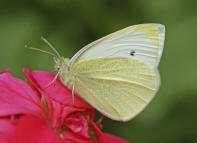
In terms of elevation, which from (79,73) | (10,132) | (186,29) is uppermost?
(186,29)

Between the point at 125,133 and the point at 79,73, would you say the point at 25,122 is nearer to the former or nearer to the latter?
the point at 79,73

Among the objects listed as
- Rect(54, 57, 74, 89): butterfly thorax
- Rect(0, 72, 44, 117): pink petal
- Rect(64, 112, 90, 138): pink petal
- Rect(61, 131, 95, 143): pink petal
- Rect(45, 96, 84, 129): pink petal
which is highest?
Rect(54, 57, 74, 89): butterfly thorax

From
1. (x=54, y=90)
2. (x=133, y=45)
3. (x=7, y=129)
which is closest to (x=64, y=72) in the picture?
(x=54, y=90)

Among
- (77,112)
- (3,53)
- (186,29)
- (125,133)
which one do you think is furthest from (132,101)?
(3,53)

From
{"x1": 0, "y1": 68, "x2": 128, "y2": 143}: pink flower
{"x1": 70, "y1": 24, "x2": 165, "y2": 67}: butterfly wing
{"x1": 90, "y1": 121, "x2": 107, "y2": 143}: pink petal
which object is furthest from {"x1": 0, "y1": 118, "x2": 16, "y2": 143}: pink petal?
{"x1": 70, "y1": 24, "x2": 165, "y2": 67}: butterfly wing

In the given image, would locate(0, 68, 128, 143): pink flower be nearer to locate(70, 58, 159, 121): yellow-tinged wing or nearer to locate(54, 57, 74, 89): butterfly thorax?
locate(54, 57, 74, 89): butterfly thorax

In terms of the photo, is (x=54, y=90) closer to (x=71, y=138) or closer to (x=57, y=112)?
(x=57, y=112)
